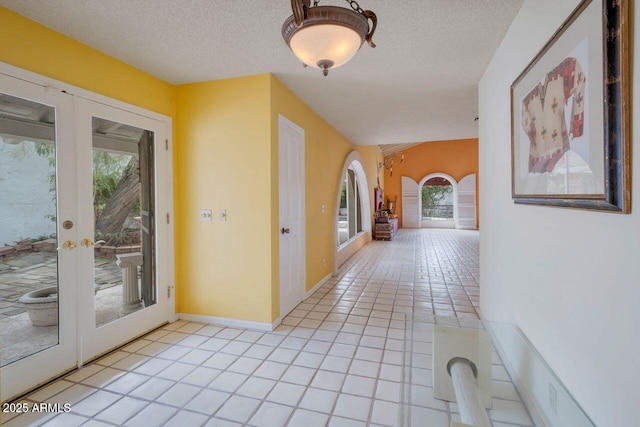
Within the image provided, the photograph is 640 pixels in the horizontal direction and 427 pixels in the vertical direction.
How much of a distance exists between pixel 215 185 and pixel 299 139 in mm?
1173

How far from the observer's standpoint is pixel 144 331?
9.43ft

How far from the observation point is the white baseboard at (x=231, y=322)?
2.98m

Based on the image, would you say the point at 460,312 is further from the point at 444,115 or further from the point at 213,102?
the point at 213,102

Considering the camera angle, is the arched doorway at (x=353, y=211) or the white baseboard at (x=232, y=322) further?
the arched doorway at (x=353, y=211)

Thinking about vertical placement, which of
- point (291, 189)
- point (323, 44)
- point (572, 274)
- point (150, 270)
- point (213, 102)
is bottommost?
point (150, 270)

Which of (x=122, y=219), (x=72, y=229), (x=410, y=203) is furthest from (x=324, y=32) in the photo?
(x=410, y=203)

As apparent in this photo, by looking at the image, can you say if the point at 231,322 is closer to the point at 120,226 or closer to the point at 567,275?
the point at 120,226

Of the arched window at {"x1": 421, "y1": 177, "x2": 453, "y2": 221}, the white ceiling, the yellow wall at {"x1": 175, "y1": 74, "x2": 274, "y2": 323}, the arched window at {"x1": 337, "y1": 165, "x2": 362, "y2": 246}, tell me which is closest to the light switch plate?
the yellow wall at {"x1": 175, "y1": 74, "x2": 274, "y2": 323}

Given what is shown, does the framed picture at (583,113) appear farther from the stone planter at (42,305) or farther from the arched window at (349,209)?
the arched window at (349,209)

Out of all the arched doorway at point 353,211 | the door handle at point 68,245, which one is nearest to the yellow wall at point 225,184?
the door handle at point 68,245

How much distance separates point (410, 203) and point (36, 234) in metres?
12.1

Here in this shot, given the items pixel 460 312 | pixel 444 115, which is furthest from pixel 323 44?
pixel 444 115

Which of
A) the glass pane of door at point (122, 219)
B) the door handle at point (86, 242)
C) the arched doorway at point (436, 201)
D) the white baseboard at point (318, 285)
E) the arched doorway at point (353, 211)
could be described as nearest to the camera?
the door handle at point (86, 242)

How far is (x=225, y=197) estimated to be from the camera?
10.1ft
